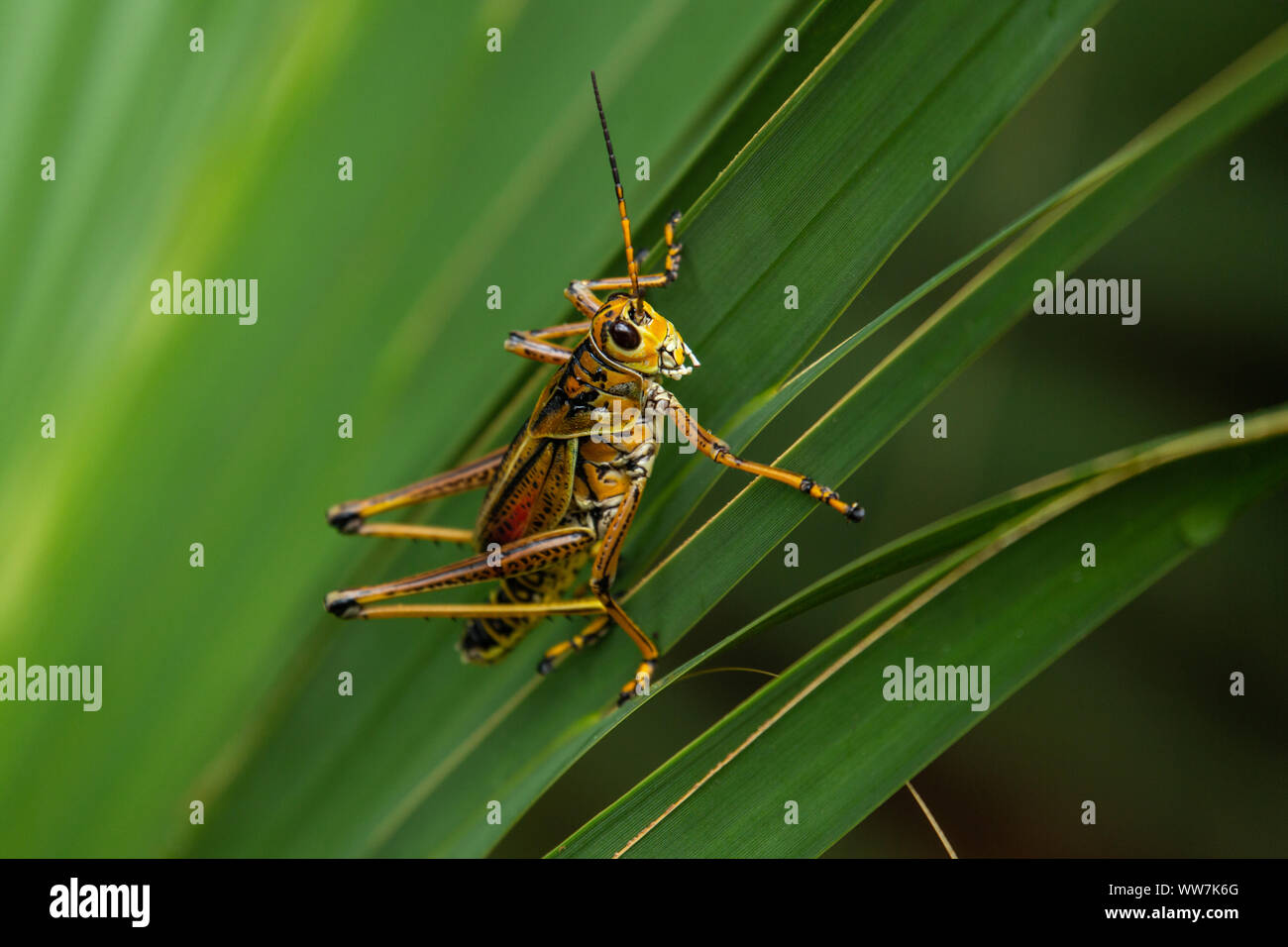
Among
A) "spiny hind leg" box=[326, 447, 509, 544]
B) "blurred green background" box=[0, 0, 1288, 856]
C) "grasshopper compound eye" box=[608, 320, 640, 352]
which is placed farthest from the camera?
"grasshopper compound eye" box=[608, 320, 640, 352]

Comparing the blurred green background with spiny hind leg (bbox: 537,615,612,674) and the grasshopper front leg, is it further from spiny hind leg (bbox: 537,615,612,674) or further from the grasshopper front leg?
the grasshopper front leg

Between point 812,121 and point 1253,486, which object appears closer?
point 1253,486

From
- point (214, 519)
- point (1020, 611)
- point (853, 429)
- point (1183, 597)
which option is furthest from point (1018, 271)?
point (1183, 597)

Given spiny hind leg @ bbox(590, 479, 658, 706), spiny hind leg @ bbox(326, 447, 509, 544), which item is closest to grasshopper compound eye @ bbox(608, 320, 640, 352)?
→ spiny hind leg @ bbox(590, 479, 658, 706)

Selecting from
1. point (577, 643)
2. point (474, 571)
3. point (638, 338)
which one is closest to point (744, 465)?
point (638, 338)

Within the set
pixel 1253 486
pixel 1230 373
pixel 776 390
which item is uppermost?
pixel 1230 373

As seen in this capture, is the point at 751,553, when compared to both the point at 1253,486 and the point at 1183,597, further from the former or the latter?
the point at 1183,597

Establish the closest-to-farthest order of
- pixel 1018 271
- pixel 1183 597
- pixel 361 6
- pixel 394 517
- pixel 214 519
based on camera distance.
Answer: pixel 1018 271
pixel 361 6
pixel 214 519
pixel 394 517
pixel 1183 597
